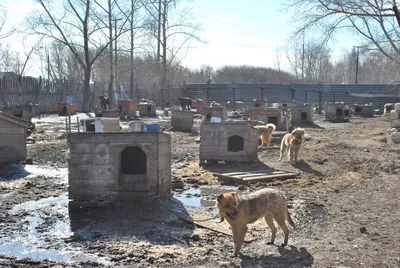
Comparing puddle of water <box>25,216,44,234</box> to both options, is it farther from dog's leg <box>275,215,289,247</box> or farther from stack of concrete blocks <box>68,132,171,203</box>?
dog's leg <box>275,215,289,247</box>

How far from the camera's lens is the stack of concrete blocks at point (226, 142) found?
43.1 ft

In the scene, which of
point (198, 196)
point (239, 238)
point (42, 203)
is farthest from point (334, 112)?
point (239, 238)

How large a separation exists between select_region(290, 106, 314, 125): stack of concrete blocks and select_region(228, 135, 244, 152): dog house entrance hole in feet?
54.3

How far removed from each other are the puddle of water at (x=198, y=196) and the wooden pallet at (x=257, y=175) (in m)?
0.77

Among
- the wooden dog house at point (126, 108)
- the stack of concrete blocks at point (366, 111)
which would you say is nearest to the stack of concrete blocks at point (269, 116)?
the wooden dog house at point (126, 108)

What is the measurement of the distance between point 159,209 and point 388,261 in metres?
3.71

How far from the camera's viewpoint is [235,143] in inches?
534

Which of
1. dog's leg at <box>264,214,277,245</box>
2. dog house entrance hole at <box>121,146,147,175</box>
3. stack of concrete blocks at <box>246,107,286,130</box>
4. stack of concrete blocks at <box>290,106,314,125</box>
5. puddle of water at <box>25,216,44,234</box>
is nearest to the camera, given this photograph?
dog's leg at <box>264,214,277,245</box>

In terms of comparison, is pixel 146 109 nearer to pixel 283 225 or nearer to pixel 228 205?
pixel 283 225

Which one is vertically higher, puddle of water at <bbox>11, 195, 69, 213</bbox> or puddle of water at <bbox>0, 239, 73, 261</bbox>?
puddle of water at <bbox>0, 239, 73, 261</bbox>

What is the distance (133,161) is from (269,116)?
14590 millimetres

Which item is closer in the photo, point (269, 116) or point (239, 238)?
point (239, 238)

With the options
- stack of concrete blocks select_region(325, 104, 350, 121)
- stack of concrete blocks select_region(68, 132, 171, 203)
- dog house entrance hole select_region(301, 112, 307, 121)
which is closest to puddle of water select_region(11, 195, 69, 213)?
stack of concrete blocks select_region(68, 132, 171, 203)

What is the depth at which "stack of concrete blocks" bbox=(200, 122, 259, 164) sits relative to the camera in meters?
13.1
